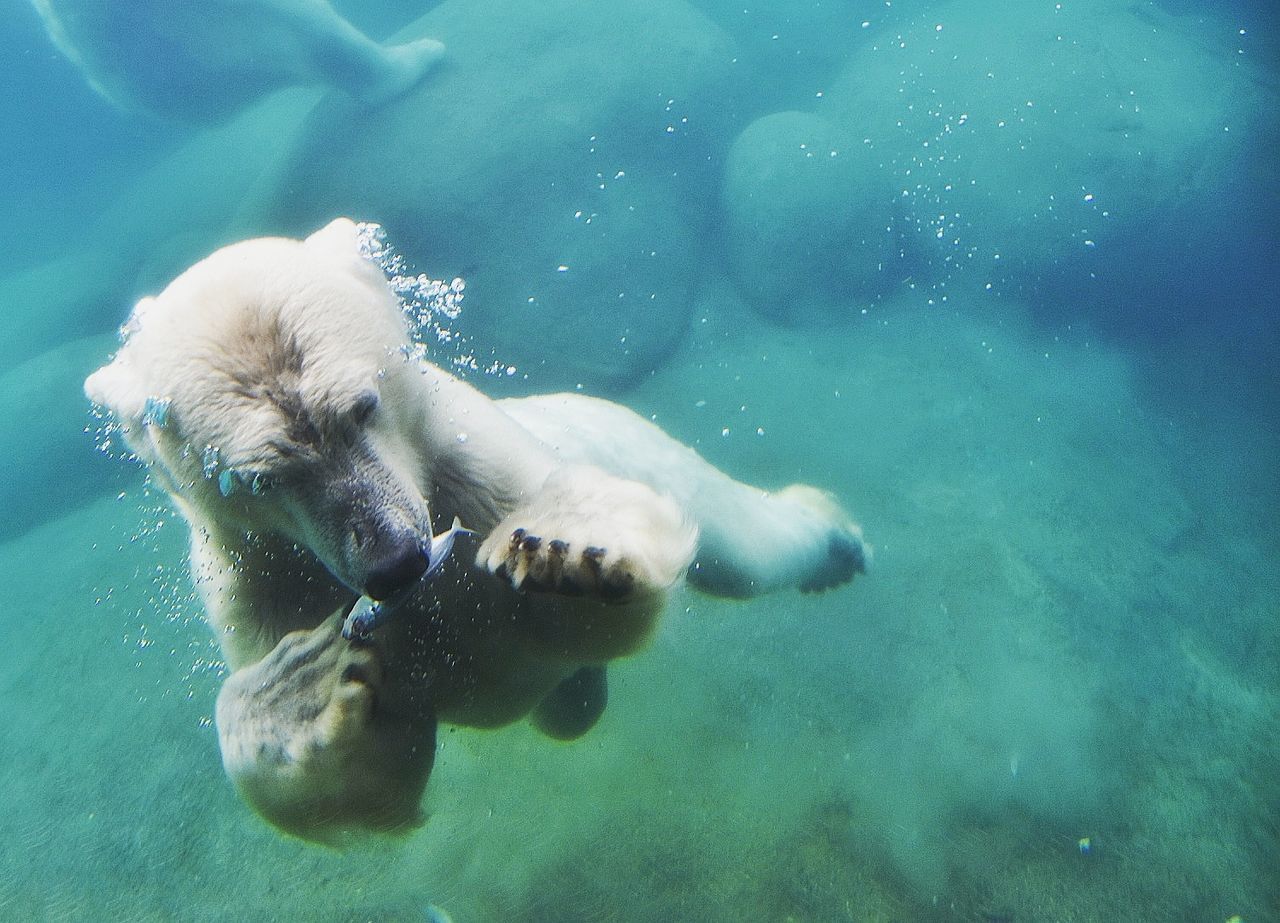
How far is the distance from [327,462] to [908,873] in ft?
9.85

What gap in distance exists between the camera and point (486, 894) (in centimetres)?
327

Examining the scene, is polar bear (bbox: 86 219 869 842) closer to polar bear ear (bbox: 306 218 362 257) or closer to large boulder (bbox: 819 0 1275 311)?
polar bear ear (bbox: 306 218 362 257)

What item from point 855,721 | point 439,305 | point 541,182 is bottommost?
point 855,721

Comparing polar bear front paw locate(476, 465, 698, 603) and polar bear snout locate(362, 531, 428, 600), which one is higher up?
polar bear snout locate(362, 531, 428, 600)

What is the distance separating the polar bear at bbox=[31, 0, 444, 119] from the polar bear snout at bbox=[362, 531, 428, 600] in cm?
621

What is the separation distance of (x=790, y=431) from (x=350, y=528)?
14.8 feet

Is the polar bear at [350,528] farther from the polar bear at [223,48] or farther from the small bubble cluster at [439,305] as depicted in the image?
the polar bear at [223,48]

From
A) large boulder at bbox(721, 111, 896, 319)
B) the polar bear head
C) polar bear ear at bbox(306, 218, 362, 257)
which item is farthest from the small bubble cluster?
the polar bear head

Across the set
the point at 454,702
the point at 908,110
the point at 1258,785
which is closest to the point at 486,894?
the point at 454,702

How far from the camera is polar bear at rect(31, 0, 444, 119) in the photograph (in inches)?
245

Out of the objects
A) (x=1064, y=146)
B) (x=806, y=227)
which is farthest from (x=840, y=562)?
(x=1064, y=146)

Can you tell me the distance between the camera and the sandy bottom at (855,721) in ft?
10.9

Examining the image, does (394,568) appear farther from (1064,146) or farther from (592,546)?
(1064,146)

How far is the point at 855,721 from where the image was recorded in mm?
3904
